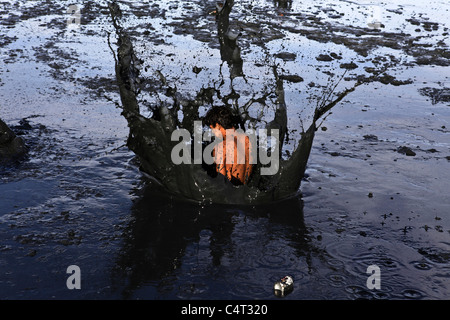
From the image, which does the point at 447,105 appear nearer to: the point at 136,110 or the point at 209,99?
the point at 209,99

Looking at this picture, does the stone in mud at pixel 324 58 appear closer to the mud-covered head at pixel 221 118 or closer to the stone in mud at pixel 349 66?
the stone in mud at pixel 349 66

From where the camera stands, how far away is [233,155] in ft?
22.9

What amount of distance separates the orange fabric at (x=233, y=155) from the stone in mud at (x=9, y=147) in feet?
12.5

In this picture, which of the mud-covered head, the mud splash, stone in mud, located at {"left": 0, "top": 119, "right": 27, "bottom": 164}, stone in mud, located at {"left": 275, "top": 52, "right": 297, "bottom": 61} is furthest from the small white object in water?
stone in mud, located at {"left": 275, "top": 52, "right": 297, "bottom": 61}

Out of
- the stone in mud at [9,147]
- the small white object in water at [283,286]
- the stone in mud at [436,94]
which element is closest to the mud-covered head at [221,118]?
the small white object in water at [283,286]

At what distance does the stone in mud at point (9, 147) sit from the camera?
8.19 meters

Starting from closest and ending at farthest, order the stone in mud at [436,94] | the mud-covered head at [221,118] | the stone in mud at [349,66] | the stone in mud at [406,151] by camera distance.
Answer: the mud-covered head at [221,118]
the stone in mud at [406,151]
the stone in mud at [436,94]
the stone in mud at [349,66]

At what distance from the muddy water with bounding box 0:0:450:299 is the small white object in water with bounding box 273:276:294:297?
7 cm

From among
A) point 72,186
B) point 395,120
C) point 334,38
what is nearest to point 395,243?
point 72,186

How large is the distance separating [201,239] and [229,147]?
58.2 inches

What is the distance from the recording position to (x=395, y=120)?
11547 mm

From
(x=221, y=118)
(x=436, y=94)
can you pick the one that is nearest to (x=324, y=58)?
(x=436, y=94)

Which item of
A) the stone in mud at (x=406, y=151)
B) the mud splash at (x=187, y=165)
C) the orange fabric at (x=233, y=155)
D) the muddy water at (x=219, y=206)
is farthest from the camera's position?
the stone in mud at (x=406, y=151)

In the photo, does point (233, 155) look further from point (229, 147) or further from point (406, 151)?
point (406, 151)
